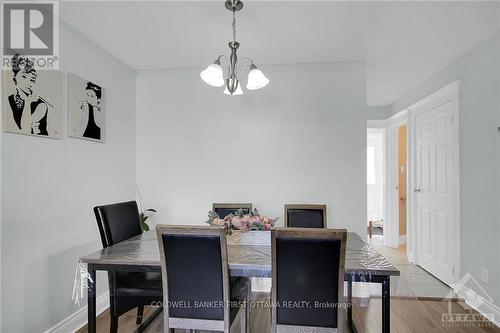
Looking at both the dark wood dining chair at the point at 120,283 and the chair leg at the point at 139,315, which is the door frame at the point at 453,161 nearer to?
the dark wood dining chair at the point at 120,283

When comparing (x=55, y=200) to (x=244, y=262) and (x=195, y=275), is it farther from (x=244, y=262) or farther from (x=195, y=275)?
(x=244, y=262)

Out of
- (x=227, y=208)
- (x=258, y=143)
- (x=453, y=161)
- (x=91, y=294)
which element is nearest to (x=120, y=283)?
(x=91, y=294)

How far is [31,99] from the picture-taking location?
6.47 ft

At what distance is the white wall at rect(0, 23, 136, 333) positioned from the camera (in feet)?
6.01

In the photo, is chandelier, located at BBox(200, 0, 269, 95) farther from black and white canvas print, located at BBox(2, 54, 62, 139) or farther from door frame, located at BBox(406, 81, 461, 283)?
door frame, located at BBox(406, 81, 461, 283)

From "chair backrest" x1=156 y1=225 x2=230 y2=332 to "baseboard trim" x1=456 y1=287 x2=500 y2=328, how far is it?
2348 mm

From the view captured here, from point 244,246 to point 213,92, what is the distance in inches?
78.2

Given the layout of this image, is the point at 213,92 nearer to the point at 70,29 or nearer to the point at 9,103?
the point at 70,29

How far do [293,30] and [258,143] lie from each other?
1.22 m

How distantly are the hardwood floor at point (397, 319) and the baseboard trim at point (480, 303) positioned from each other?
56mm

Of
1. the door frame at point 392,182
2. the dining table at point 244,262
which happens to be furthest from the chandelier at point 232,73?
the door frame at point 392,182

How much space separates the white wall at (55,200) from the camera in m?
1.83

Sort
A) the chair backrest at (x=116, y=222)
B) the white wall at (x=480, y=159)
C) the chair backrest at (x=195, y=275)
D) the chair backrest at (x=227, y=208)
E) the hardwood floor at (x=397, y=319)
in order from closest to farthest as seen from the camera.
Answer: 1. the chair backrest at (x=195, y=275)
2. the chair backrest at (x=116, y=222)
3. the hardwood floor at (x=397, y=319)
4. the white wall at (x=480, y=159)
5. the chair backrest at (x=227, y=208)

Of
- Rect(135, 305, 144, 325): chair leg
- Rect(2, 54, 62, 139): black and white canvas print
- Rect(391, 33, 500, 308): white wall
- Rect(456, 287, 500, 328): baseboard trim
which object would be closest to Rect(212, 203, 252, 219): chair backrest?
Rect(135, 305, 144, 325): chair leg
